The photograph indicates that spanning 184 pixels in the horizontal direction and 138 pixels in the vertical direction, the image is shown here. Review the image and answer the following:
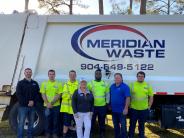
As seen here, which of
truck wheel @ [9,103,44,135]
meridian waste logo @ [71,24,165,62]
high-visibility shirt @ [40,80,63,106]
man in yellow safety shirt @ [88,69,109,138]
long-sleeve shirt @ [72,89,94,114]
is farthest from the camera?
truck wheel @ [9,103,44,135]

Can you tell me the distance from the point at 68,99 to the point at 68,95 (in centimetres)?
9

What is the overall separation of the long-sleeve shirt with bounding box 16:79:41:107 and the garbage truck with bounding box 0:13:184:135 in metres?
0.58

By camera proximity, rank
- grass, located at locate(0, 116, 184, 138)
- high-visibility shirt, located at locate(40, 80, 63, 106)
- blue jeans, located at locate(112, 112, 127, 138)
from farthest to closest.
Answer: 1. grass, located at locate(0, 116, 184, 138)
2. high-visibility shirt, located at locate(40, 80, 63, 106)
3. blue jeans, located at locate(112, 112, 127, 138)

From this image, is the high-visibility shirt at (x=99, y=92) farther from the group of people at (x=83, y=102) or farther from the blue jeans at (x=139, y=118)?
the blue jeans at (x=139, y=118)

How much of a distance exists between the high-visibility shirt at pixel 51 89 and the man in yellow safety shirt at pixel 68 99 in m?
0.17

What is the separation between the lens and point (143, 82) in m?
8.59

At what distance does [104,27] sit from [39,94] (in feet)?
6.91

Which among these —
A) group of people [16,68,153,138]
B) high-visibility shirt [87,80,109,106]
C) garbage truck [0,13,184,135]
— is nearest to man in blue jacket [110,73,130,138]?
group of people [16,68,153,138]

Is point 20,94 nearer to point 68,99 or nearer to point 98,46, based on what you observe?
point 68,99

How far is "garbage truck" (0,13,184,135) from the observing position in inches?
349

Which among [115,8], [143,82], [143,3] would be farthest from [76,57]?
[115,8]

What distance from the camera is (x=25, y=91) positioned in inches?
335

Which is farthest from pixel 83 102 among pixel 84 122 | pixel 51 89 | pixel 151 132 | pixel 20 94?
pixel 151 132

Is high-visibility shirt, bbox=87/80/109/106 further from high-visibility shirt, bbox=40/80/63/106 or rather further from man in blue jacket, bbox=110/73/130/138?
high-visibility shirt, bbox=40/80/63/106
